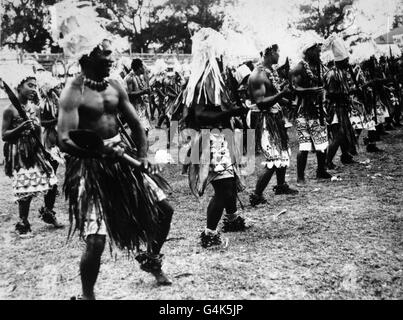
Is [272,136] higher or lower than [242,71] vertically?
lower

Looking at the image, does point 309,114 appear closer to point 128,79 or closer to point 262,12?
point 262,12

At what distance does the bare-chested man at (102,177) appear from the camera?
9.67 feet

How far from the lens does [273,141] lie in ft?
19.1

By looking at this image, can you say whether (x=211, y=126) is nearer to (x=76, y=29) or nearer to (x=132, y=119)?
(x=132, y=119)

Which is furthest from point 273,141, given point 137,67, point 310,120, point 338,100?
point 137,67

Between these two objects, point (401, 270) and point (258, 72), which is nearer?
point (401, 270)

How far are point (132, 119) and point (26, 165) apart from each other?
99.5 inches

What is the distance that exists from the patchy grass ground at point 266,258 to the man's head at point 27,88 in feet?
5.30

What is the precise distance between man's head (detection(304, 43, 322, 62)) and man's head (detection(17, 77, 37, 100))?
3.73m

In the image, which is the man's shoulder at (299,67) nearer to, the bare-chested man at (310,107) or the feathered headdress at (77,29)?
the bare-chested man at (310,107)

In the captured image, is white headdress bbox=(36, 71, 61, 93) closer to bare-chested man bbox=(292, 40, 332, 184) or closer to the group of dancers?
the group of dancers
